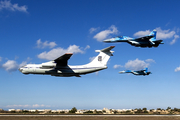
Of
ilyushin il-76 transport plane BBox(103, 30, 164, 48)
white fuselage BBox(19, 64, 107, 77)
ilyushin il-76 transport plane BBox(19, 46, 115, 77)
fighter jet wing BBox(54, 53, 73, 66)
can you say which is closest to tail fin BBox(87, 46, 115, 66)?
ilyushin il-76 transport plane BBox(19, 46, 115, 77)

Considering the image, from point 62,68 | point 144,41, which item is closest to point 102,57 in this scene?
point 62,68

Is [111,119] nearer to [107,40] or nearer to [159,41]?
[107,40]

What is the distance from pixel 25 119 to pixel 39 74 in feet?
30.8

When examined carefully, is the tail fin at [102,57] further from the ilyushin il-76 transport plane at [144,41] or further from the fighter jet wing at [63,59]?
the fighter jet wing at [63,59]

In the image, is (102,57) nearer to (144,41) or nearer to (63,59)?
(63,59)

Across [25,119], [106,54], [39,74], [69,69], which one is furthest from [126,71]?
[25,119]

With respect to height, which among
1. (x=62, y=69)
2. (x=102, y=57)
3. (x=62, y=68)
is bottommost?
(x=62, y=69)

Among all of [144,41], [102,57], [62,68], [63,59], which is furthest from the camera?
[102,57]

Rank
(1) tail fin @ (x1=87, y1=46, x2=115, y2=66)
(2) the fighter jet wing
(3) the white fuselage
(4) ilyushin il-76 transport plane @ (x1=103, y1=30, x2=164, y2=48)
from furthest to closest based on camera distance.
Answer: (1) tail fin @ (x1=87, y1=46, x2=115, y2=66) → (3) the white fuselage → (4) ilyushin il-76 transport plane @ (x1=103, y1=30, x2=164, y2=48) → (2) the fighter jet wing

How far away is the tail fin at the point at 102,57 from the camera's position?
37431mm

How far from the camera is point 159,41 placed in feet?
115

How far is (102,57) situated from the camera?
3788 centimetres

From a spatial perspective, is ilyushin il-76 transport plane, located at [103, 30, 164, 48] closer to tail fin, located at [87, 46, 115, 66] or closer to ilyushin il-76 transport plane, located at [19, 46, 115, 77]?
tail fin, located at [87, 46, 115, 66]

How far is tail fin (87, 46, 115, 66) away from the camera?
37.4m
